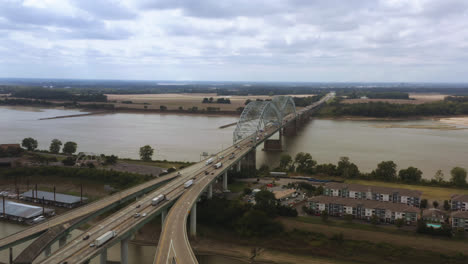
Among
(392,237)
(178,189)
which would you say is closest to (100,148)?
(178,189)

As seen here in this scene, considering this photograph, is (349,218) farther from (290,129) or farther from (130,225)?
(290,129)

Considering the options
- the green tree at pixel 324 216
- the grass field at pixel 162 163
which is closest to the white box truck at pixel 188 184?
the green tree at pixel 324 216

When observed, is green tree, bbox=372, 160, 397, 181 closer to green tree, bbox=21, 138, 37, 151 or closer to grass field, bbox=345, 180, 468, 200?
grass field, bbox=345, 180, 468, 200

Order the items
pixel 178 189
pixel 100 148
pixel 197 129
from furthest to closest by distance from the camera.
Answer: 1. pixel 197 129
2. pixel 100 148
3. pixel 178 189

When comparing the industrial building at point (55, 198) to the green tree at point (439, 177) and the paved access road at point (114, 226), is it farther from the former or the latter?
the green tree at point (439, 177)

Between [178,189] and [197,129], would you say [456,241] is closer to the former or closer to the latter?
[178,189]

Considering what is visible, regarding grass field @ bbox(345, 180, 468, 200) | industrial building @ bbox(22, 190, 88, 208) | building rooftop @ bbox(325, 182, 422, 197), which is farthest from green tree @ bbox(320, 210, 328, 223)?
industrial building @ bbox(22, 190, 88, 208)
